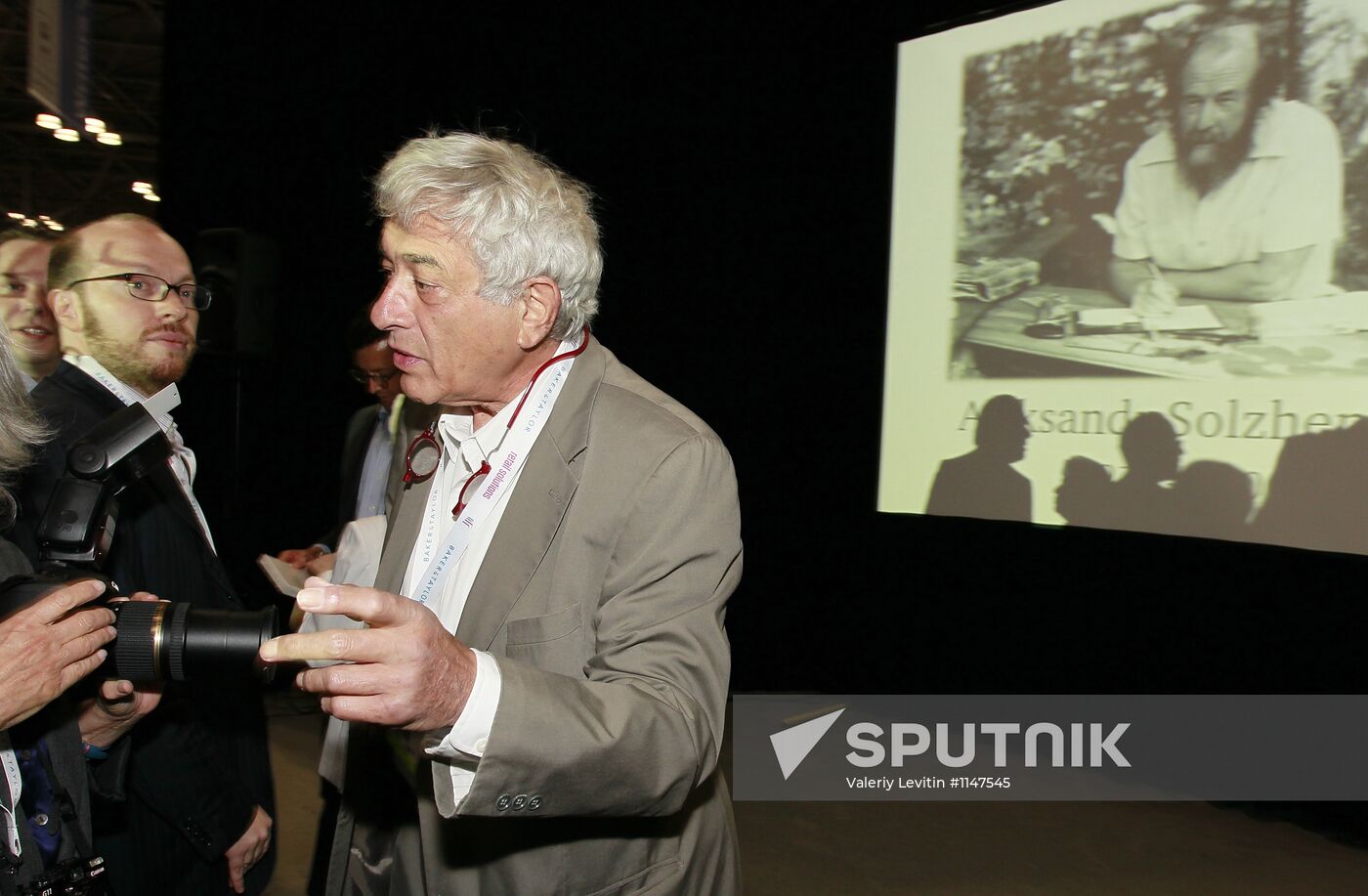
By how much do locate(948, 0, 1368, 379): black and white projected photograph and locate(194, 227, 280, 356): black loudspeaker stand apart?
3.22m

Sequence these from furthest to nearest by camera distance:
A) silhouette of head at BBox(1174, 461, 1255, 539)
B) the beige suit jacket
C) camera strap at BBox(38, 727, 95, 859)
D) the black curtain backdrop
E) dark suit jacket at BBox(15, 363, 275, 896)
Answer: the black curtain backdrop < silhouette of head at BBox(1174, 461, 1255, 539) < dark suit jacket at BBox(15, 363, 275, 896) < camera strap at BBox(38, 727, 95, 859) < the beige suit jacket

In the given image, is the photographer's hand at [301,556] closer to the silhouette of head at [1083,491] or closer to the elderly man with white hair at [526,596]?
the elderly man with white hair at [526,596]

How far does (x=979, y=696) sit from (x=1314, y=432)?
89.9 inches

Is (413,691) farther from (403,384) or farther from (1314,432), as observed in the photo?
(1314,432)

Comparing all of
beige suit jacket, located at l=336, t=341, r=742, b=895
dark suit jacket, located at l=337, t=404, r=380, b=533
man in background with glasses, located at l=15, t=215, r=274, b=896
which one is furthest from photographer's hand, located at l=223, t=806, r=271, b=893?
dark suit jacket, located at l=337, t=404, r=380, b=533

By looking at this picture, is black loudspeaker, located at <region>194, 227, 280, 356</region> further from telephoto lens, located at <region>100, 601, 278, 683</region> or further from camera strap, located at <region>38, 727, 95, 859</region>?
telephoto lens, located at <region>100, 601, 278, 683</region>

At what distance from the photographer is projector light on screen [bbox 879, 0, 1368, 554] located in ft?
10.4

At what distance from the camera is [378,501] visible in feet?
10.5

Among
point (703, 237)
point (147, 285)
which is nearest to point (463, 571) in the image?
point (147, 285)

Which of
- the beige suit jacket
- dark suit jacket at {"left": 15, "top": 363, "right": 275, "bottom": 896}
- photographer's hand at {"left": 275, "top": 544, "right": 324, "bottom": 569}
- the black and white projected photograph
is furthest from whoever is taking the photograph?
the black and white projected photograph

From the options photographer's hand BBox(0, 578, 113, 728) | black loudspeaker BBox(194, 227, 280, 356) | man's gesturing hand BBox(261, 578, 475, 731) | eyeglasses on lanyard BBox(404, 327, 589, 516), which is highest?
black loudspeaker BBox(194, 227, 280, 356)

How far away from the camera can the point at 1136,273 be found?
12.1ft

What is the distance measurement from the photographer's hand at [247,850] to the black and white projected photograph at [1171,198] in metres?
3.19

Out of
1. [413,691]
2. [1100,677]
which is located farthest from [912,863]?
[413,691]
